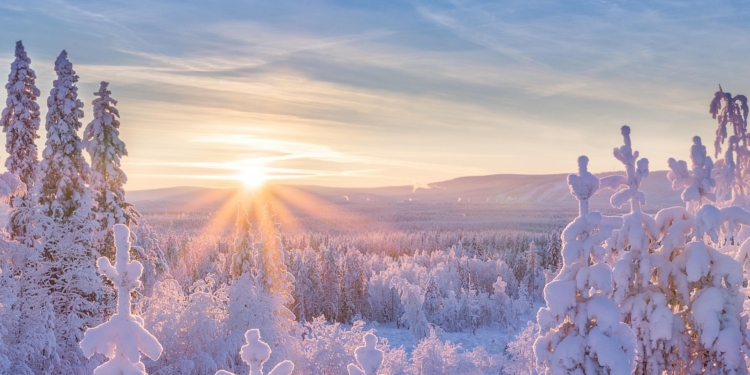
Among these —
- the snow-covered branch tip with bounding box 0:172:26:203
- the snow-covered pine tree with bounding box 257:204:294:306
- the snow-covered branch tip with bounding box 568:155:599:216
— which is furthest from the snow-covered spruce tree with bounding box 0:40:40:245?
the snow-covered branch tip with bounding box 568:155:599:216

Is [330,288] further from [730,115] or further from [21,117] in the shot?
[730,115]

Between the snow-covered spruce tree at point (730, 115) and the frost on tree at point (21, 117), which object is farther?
the frost on tree at point (21, 117)

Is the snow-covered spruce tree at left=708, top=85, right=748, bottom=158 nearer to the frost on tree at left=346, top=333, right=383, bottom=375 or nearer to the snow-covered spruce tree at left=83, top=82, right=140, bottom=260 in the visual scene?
the frost on tree at left=346, top=333, right=383, bottom=375

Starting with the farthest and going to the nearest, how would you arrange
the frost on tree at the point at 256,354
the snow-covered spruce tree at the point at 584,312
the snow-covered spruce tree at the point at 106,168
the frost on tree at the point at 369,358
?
1. the snow-covered spruce tree at the point at 106,168
2. the snow-covered spruce tree at the point at 584,312
3. the frost on tree at the point at 369,358
4. the frost on tree at the point at 256,354

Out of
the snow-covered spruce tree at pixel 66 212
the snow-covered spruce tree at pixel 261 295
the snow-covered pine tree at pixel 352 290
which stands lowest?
the snow-covered pine tree at pixel 352 290

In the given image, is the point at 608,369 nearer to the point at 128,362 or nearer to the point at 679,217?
the point at 679,217

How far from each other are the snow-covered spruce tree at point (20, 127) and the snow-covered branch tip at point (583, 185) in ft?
68.8

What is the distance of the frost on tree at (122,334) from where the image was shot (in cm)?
559

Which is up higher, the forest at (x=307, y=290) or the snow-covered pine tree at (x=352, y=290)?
the forest at (x=307, y=290)

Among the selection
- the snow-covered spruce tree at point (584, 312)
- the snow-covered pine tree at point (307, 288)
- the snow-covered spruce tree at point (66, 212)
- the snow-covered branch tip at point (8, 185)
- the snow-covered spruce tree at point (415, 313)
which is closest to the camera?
the snow-covered spruce tree at point (584, 312)

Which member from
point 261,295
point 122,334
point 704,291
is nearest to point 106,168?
point 261,295

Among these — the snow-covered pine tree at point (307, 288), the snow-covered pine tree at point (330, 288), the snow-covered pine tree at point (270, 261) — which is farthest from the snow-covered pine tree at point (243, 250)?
the snow-covered pine tree at point (330, 288)

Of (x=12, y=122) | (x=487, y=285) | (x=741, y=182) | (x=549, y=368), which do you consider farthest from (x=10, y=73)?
(x=487, y=285)

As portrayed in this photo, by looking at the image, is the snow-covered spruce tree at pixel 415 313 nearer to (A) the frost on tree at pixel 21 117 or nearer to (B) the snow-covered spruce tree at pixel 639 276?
(A) the frost on tree at pixel 21 117
